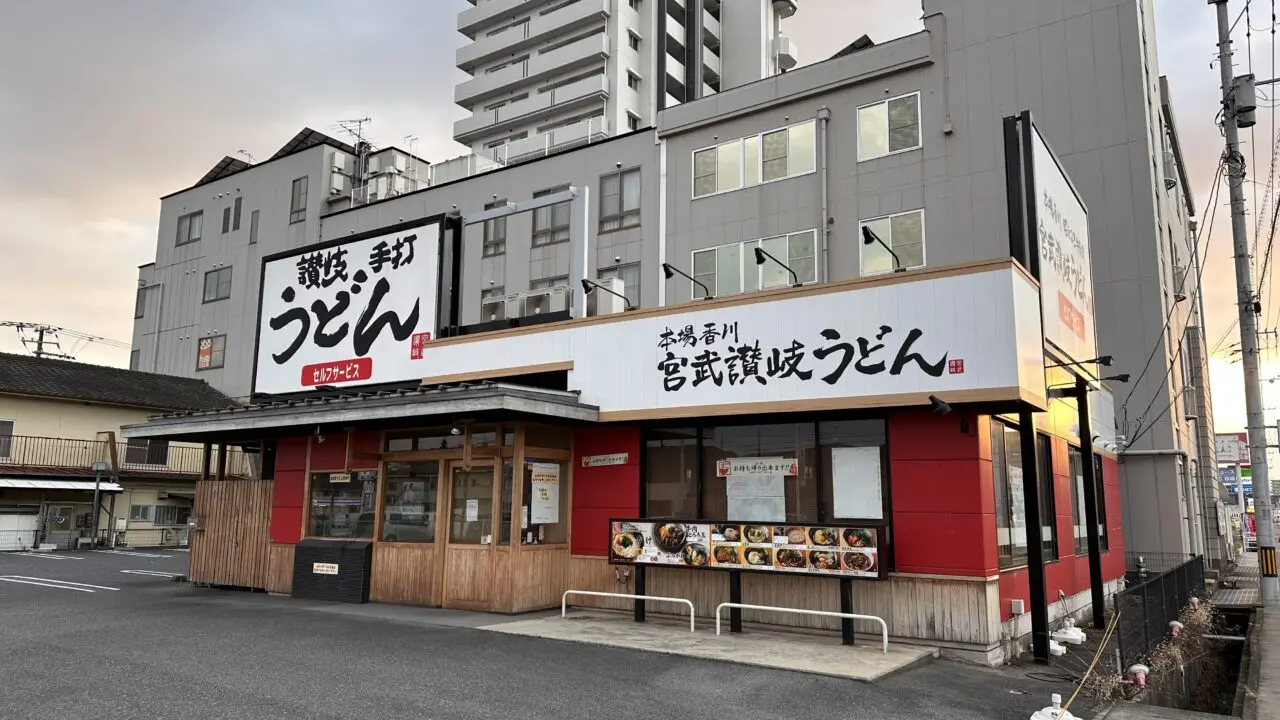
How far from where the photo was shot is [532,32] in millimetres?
51469

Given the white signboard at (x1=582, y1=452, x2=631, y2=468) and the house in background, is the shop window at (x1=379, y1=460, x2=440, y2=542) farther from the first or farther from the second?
the house in background

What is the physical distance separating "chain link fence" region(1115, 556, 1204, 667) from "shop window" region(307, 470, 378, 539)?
11.0 m

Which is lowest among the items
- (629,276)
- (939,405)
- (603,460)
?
(603,460)

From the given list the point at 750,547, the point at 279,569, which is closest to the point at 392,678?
the point at 750,547

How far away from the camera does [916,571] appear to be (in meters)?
10.6

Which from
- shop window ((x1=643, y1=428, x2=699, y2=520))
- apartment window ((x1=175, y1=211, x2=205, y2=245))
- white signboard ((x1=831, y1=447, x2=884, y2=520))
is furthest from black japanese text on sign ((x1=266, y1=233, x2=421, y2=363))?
apartment window ((x1=175, y1=211, x2=205, y2=245))

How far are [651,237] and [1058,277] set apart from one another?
16546 mm

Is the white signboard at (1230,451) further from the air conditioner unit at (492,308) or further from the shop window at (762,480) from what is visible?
the shop window at (762,480)

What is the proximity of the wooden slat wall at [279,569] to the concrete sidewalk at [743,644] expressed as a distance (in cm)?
574

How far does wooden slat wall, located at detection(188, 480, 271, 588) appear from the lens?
16188 mm

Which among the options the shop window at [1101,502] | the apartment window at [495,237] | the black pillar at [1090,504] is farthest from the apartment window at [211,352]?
the black pillar at [1090,504]

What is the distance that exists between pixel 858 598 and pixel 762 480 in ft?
6.56

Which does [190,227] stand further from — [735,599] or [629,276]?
[735,599]

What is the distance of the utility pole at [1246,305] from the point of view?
17.9 m
